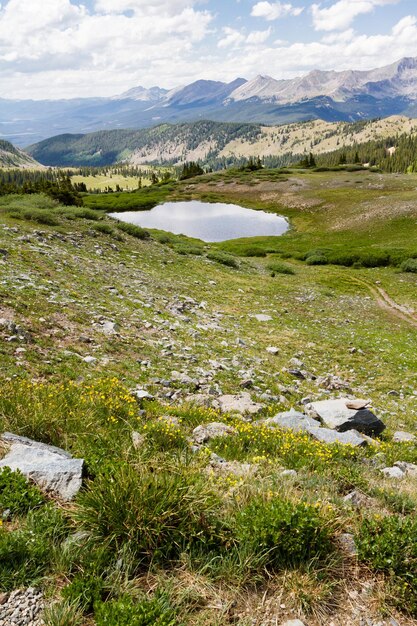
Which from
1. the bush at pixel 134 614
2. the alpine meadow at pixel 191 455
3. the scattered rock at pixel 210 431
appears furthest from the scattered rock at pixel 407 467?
the bush at pixel 134 614

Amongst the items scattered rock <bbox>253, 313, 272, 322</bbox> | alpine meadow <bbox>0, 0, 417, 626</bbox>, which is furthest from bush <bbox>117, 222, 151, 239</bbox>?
scattered rock <bbox>253, 313, 272, 322</bbox>

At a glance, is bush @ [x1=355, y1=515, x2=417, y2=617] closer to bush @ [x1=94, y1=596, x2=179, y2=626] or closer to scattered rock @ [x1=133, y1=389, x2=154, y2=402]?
bush @ [x1=94, y1=596, x2=179, y2=626]

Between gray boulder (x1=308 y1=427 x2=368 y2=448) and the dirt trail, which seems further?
the dirt trail

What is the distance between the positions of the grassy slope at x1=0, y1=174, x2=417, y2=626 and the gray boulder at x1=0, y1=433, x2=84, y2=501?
0.34 m

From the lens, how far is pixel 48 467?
5750 mm

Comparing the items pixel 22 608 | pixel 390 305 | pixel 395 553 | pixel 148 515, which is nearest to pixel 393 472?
pixel 395 553

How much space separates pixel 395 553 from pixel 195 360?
10538mm

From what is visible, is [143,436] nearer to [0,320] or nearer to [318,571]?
[318,571]

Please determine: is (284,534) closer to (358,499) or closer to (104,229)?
(358,499)

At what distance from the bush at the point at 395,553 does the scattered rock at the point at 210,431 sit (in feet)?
12.9

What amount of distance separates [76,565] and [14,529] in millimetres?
1013

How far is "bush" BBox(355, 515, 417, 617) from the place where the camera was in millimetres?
4473

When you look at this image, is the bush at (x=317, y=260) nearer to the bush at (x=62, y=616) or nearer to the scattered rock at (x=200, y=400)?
the scattered rock at (x=200, y=400)

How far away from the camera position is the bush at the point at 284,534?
4.74 meters
